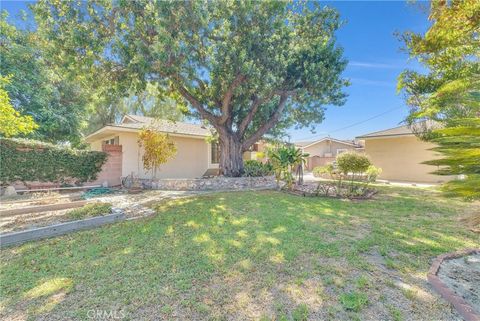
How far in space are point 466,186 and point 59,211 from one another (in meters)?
9.14

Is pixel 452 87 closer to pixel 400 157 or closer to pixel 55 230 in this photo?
pixel 55 230

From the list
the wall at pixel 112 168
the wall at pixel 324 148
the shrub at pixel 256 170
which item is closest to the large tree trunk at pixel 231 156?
the shrub at pixel 256 170

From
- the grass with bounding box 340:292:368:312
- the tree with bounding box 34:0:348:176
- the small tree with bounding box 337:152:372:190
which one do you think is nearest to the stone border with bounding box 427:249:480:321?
the grass with bounding box 340:292:368:312

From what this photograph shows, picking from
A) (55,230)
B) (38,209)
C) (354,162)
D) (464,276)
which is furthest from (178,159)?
(464,276)

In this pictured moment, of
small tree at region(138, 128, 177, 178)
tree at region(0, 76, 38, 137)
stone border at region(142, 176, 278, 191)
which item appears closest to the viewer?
tree at region(0, 76, 38, 137)

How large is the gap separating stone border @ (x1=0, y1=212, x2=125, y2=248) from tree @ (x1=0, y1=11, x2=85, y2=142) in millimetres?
12616

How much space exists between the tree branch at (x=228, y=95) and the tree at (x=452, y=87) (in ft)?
20.7

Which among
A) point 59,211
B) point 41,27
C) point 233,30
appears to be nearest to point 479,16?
point 233,30

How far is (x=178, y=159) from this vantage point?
15477 millimetres

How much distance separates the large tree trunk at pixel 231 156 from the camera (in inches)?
495

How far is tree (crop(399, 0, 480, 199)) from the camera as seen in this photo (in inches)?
52.6

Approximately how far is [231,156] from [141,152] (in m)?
5.62

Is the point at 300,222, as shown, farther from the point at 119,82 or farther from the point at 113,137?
the point at 113,137

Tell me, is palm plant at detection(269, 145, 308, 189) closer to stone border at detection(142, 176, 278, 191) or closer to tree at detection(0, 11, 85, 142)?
stone border at detection(142, 176, 278, 191)
